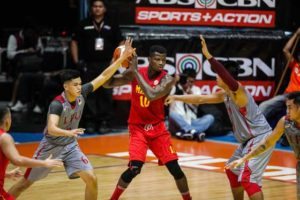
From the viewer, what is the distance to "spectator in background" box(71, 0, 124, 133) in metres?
14.1

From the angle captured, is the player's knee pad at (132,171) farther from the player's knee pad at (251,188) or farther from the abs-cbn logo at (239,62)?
the abs-cbn logo at (239,62)

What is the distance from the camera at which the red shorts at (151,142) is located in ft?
29.2

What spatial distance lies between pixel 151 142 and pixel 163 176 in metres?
2.09

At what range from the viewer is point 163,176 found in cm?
1105

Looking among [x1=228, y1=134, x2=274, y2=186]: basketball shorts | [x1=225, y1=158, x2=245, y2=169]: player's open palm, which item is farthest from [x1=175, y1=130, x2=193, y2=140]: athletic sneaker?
[x1=225, y1=158, x2=245, y2=169]: player's open palm

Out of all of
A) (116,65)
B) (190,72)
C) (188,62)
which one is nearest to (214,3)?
(188,62)

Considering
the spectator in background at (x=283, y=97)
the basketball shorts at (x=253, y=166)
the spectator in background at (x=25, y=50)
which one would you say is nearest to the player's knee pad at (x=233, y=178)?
the basketball shorts at (x=253, y=166)

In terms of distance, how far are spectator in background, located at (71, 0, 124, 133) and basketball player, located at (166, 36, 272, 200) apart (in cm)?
557

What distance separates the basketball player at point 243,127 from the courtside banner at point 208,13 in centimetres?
657

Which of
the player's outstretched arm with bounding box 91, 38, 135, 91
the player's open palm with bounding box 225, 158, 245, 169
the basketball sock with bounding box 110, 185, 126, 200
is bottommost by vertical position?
the basketball sock with bounding box 110, 185, 126, 200

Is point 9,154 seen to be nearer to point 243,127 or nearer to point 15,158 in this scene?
point 15,158

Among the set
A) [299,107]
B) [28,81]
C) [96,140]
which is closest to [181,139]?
[96,140]

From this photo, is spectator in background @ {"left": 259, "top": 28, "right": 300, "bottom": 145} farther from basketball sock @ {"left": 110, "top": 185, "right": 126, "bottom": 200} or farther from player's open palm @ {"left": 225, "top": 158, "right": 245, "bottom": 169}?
player's open palm @ {"left": 225, "top": 158, "right": 245, "bottom": 169}

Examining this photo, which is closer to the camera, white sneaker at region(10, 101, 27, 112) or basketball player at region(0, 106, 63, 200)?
basketball player at region(0, 106, 63, 200)
